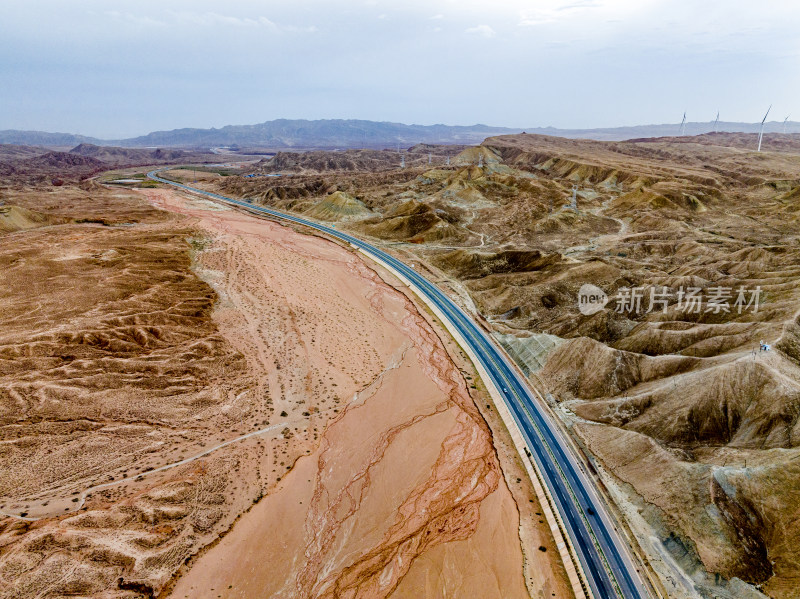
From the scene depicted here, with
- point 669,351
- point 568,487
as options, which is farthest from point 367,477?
point 669,351

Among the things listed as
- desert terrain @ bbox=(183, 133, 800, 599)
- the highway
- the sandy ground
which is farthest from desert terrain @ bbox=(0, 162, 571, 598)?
desert terrain @ bbox=(183, 133, 800, 599)

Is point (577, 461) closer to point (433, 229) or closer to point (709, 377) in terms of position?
point (709, 377)

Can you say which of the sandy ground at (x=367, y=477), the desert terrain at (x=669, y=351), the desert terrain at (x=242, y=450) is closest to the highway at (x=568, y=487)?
the desert terrain at (x=669, y=351)

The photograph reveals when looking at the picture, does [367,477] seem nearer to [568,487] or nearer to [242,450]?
[242,450]

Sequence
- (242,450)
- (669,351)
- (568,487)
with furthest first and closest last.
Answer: (669,351) → (242,450) → (568,487)

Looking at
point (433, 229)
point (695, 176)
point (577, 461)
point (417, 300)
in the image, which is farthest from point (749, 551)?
point (695, 176)
